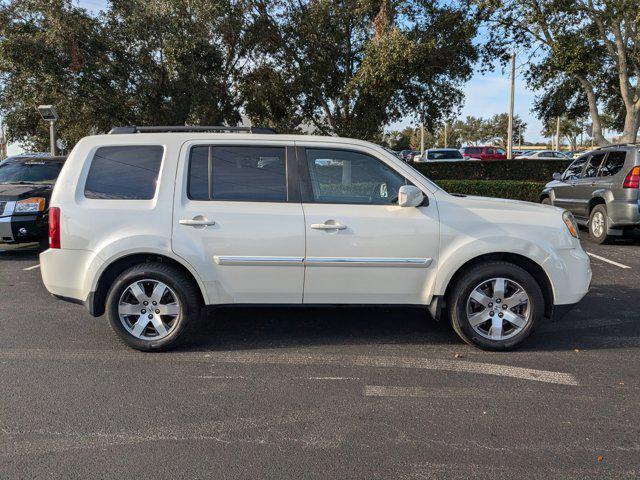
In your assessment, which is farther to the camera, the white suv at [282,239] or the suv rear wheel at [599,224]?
the suv rear wheel at [599,224]

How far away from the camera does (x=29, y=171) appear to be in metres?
9.67

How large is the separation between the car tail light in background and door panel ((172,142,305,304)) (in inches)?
280

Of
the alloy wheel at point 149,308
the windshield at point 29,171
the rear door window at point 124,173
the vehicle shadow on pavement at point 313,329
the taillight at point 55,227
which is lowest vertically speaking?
the vehicle shadow on pavement at point 313,329

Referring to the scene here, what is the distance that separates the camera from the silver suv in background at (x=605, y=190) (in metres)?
9.21

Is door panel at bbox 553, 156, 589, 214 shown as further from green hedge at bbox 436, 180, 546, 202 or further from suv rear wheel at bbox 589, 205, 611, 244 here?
green hedge at bbox 436, 180, 546, 202

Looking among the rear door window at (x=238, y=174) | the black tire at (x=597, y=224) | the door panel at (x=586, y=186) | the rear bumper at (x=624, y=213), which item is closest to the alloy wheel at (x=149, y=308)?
the rear door window at (x=238, y=174)

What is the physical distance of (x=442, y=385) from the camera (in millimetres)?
3990

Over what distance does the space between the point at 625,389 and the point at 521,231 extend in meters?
1.39

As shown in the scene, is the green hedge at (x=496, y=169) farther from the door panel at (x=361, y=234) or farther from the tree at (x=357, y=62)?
the door panel at (x=361, y=234)

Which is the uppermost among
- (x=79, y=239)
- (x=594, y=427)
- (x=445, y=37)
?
(x=445, y=37)

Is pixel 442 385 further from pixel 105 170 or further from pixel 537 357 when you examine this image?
pixel 105 170

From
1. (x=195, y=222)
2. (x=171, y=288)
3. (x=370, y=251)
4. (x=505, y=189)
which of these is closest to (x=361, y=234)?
(x=370, y=251)

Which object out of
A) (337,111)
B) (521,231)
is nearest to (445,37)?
(337,111)

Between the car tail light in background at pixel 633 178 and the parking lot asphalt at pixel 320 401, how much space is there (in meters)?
4.48
